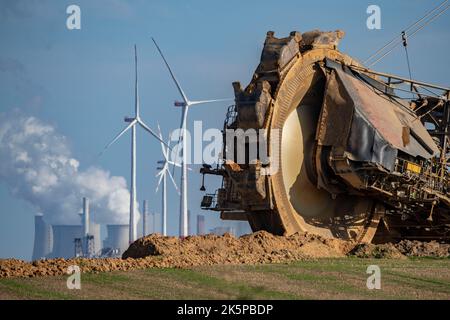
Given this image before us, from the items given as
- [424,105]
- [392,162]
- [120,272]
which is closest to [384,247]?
[392,162]

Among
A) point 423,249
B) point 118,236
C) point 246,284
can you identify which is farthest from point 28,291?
point 118,236

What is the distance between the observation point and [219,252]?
3206 cm

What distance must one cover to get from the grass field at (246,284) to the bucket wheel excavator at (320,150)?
5.51 meters

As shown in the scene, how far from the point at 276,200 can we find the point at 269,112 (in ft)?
10.1

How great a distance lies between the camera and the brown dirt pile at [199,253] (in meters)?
28.3

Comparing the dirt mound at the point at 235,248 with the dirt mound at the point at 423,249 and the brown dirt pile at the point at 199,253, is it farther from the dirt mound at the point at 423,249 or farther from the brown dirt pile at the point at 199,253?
the dirt mound at the point at 423,249

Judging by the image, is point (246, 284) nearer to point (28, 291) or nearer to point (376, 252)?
point (28, 291)

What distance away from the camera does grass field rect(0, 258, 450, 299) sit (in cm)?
2405

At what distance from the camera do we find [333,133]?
3706 centimetres

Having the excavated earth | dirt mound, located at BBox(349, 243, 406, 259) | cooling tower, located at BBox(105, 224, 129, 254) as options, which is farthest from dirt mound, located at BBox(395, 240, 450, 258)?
cooling tower, located at BBox(105, 224, 129, 254)

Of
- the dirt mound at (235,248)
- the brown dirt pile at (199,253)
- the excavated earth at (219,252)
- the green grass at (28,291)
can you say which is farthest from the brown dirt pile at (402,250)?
the green grass at (28,291)

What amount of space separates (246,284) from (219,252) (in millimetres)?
6186

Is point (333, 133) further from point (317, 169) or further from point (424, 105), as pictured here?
point (424, 105)
